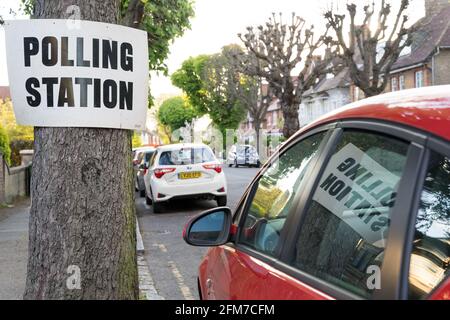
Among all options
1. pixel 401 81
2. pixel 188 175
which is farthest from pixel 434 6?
pixel 188 175

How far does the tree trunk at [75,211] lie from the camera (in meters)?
3.03

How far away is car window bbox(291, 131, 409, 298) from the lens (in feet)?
6.10

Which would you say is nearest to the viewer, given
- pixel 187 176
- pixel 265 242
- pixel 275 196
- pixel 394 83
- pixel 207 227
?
pixel 265 242

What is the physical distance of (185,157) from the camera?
1379 cm

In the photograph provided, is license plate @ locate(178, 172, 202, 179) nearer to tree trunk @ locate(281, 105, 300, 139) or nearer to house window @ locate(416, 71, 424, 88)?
tree trunk @ locate(281, 105, 300, 139)

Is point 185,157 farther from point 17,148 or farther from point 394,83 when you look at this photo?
point 394,83

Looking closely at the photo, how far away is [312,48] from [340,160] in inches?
1045

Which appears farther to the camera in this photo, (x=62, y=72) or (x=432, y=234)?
(x=62, y=72)

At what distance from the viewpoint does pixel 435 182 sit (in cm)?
162

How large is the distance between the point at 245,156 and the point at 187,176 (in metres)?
27.1

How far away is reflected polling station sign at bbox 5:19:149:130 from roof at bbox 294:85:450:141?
1446 mm

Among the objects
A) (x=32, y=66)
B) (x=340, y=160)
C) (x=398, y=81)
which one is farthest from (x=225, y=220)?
(x=398, y=81)

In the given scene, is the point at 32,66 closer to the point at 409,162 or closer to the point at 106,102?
the point at 106,102

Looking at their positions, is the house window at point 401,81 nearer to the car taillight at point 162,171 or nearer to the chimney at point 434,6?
the chimney at point 434,6
